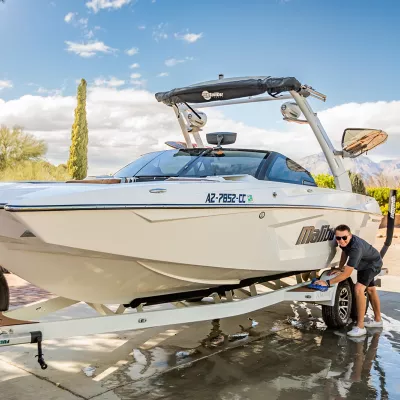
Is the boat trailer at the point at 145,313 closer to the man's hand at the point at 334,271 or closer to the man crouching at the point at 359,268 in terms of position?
the man's hand at the point at 334,271

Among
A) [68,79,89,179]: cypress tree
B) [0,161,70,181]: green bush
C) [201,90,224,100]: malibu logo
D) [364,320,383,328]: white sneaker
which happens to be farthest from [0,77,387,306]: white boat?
[68,79,89,179]: cypress tree

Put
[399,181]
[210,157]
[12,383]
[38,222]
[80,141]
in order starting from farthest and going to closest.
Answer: [80,141] → [399,181] → [210,157] → [12,383] → [38,222]

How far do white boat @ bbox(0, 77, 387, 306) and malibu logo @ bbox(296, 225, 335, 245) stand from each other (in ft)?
0.03

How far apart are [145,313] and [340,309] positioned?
271 centimetres

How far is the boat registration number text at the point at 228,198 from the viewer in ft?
13.1

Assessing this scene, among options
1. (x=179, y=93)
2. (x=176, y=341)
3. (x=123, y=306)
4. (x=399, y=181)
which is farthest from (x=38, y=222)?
(x=399, y=181)

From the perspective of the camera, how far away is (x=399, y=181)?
76.8ft

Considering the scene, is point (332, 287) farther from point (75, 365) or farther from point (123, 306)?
point (75, 365)

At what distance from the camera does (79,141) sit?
87.9ft

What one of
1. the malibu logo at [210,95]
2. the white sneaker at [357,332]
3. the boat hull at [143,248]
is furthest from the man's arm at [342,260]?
the malibu logo at [210,95]

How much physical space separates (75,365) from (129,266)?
4.23 ft

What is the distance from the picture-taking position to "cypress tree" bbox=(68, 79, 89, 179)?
2675cm

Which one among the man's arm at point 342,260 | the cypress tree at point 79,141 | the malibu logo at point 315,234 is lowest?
the man's arm at point 342,260

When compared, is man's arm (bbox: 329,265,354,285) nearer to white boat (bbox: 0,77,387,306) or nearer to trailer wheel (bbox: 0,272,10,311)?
white boat (bbox: 0,77,387,306)
